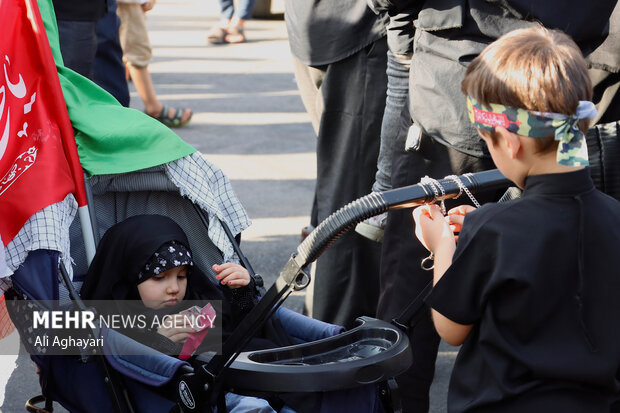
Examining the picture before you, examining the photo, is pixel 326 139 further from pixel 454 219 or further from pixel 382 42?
pixel 454 219

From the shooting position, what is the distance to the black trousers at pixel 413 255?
2.66m

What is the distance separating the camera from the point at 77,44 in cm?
426

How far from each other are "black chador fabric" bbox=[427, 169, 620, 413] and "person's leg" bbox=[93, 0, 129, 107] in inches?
140

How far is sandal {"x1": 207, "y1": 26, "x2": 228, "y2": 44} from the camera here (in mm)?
10480

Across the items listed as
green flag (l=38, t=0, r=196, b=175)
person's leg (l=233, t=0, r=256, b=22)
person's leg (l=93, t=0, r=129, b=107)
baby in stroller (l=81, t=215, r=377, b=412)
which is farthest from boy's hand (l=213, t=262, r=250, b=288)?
person's leg (l=233, t=0, r=256, b=22)

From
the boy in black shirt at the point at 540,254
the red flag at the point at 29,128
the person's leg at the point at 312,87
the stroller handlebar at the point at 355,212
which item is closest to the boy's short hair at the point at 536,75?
the boy in black shirt at the point at 540,254

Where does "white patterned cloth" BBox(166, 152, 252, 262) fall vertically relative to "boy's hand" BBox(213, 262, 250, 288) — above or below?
above

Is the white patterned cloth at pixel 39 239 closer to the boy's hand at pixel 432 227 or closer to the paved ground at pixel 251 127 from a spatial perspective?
the paved ground at pixel 251 127

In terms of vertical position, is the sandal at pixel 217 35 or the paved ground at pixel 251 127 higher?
the paved ground at pixel 251 127

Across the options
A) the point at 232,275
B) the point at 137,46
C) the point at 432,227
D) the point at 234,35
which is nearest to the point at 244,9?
the point at 234,35

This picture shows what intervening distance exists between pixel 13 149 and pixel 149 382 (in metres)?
0.89

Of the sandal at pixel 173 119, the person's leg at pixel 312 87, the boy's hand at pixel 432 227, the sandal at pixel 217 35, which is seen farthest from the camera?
the sandal at pixel 217 35

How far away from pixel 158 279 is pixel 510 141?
4.78ft

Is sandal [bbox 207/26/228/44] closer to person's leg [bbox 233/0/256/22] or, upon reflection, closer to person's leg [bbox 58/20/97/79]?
person's leg [bbox 233/0/256/22]
